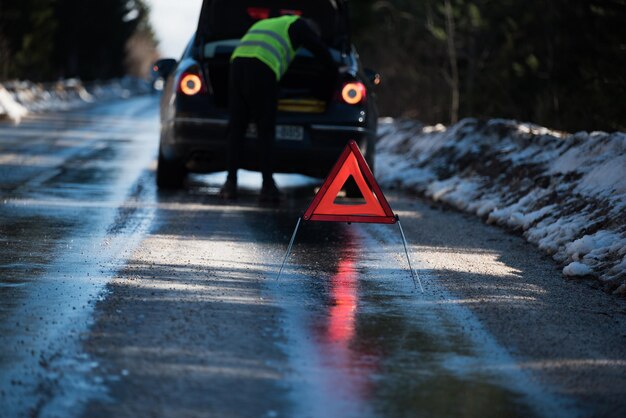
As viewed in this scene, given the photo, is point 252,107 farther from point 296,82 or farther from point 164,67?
point 164,67

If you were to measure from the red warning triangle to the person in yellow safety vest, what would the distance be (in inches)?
158

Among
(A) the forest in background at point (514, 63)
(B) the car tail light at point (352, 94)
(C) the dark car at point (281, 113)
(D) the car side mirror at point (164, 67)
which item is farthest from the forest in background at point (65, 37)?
(B) the car tail light at point (352, 94)

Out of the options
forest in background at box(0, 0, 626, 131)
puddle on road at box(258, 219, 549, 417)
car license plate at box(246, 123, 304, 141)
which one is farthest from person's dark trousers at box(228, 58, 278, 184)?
forest in background at box(0, 0, 626, 131)

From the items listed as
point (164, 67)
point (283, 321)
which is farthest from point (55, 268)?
point (164, 67)

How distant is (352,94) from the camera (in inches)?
515

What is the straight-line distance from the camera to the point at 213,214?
11.6 m

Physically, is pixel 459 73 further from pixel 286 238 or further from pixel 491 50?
pixel 286 238

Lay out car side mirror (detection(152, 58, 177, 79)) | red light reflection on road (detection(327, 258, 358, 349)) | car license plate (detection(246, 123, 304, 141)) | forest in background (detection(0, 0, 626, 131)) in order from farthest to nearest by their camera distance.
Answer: forest in background (detection(0, 0, 626, 131)), car side mirror (detection(152, 58, 177, 79)), car license plate (detection(246, 123, 304, 141)), red light reflection on road (detection(327, 258, 358, 349))

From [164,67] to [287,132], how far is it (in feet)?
5.90

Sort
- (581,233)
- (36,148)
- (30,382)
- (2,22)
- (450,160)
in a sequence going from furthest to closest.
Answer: (2,22), (36,148), (450,160), (581,233), (30,382)

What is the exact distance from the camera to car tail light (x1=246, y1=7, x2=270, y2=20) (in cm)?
1391

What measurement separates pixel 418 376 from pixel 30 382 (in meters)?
1.54

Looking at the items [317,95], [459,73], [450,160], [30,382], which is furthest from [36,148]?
[30,382]

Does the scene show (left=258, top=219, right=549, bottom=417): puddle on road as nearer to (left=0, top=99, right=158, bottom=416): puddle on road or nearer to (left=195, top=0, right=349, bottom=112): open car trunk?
(left=0, top=99, right=158, bottom=416): puddle on road
